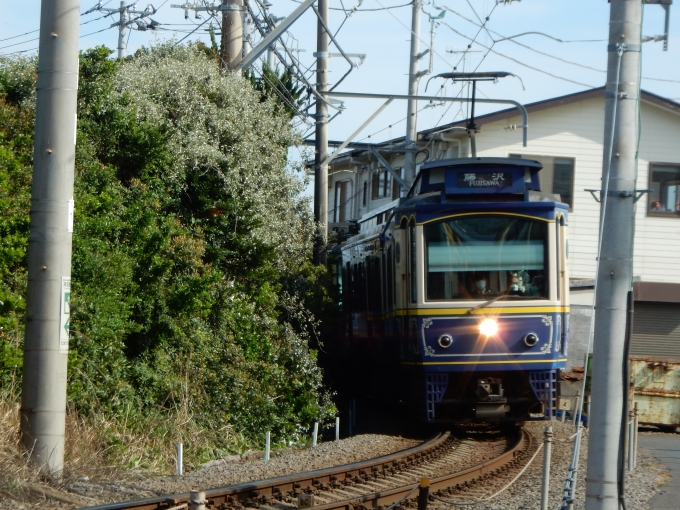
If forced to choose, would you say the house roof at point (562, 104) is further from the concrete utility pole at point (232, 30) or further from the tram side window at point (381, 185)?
the concrete utility pole at point (232, 30)

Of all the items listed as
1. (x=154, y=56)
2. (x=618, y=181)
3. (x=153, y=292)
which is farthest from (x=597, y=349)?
(x=154, y=56)

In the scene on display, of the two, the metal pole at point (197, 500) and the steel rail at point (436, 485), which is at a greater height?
the metal pole at point (197, 500)

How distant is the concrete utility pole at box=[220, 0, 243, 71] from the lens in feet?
59.8

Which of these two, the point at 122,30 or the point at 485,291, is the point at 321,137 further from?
the point at 122,30

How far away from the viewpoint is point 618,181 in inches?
265

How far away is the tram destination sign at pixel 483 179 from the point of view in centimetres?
1307

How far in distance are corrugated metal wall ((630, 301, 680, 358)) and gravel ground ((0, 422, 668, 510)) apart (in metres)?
12.4

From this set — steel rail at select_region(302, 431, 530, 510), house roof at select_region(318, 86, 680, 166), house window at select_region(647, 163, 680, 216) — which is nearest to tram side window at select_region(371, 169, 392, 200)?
house roof at select_region(318, 86, 680, 166)

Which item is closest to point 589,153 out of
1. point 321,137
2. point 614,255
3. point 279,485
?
point 321,137

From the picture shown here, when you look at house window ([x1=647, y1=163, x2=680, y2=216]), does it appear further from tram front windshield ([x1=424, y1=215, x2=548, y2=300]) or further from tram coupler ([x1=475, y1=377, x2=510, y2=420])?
tram coupler ([x1=475, y1=377, x2=510, y2=420])

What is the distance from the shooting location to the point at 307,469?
1103 cm

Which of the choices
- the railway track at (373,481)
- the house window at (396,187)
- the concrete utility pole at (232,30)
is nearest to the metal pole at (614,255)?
the railway track at (373,481)

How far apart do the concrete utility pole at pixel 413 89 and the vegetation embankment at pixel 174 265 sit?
6.30 meters

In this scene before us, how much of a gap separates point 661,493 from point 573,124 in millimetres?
17064
